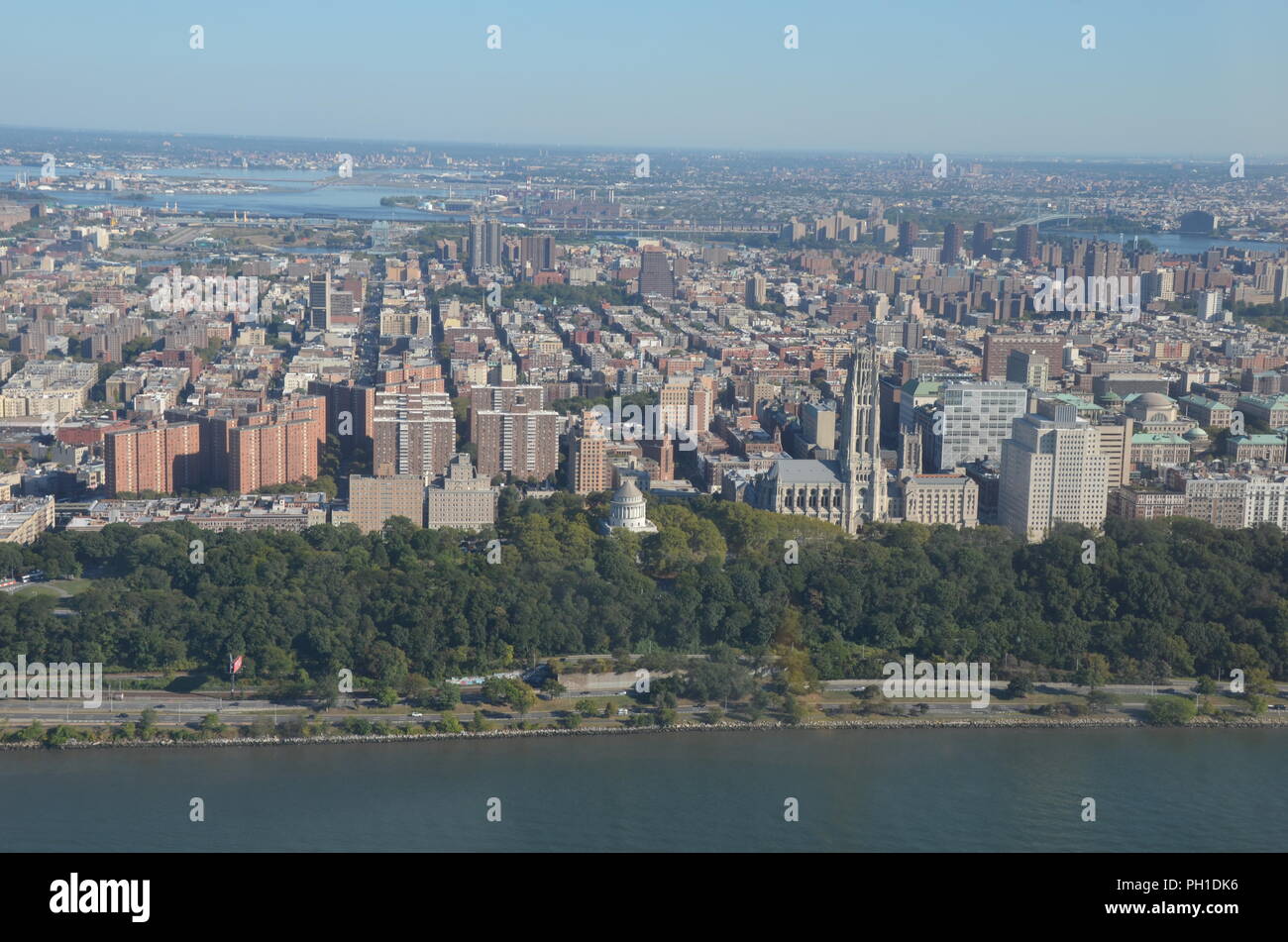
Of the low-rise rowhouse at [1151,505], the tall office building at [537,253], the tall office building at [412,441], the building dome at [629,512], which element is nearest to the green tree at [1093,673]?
the low-rise rowhouse at [1151,505]

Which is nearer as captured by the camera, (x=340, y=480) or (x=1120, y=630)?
(x=1120, y=630)

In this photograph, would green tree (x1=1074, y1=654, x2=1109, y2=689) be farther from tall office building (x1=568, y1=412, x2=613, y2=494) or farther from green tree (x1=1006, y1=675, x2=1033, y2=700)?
tall office building (x1=568, y1=412, x2=613, y2=494)

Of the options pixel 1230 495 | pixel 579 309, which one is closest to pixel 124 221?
pixel 579 309

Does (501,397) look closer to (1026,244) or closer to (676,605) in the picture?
(676,605)

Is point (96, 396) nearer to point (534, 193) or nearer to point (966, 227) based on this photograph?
point (966, 227)

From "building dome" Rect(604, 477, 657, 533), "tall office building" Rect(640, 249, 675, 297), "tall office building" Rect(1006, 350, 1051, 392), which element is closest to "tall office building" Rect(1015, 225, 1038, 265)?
"tall office building" Rect(640, 249, 675, 297)

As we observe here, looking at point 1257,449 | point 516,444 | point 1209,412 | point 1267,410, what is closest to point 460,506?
point 516,444
